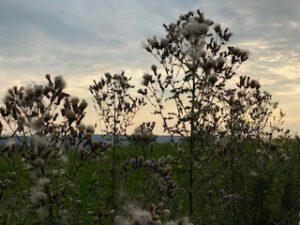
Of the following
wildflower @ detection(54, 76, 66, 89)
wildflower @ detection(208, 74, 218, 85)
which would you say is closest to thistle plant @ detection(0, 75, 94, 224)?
wildflower @ detection(54, 76, 66, 89)

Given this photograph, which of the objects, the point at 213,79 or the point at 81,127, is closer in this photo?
the point at 81,127

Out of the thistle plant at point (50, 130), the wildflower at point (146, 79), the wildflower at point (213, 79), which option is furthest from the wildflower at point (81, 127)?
the wildflower at point (146, 79)

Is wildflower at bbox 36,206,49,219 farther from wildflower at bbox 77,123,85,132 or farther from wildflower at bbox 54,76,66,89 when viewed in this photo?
wildflower at bbox 54,76,66,89

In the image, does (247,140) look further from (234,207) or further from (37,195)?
(37,195)

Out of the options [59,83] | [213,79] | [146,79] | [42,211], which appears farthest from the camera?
[146,79]

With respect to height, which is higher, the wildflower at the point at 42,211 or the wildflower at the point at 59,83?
the wildflower at the point at 59,83

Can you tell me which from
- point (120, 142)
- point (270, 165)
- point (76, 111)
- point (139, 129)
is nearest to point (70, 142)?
point (76, 111)

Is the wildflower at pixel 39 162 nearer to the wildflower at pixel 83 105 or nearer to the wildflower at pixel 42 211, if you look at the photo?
the wildflower at pixel 42 211

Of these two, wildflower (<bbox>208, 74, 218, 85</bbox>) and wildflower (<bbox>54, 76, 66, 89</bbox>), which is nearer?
wildflower (<bbox>54, 76, 66, 89</bbox>)

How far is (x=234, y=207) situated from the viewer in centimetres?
1052

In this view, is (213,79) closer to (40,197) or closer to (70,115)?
(70,115)

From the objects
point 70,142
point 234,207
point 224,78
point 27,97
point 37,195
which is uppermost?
point 224,78

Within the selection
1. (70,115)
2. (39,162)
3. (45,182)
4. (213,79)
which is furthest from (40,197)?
(213,79)

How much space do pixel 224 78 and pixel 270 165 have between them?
150 inches
